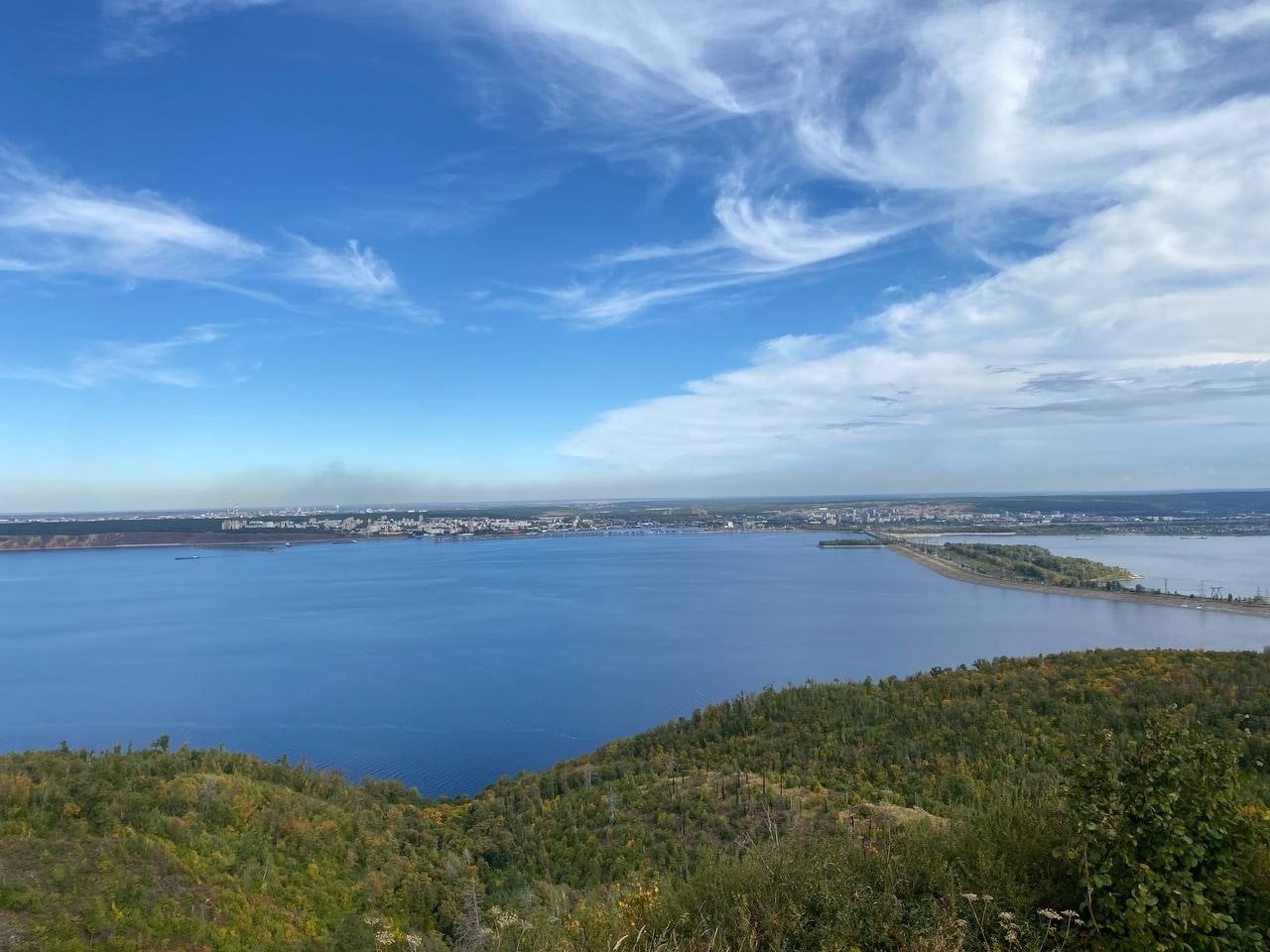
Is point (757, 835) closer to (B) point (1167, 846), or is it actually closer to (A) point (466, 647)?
(B) point (1167, 846)

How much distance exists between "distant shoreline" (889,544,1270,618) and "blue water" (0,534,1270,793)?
129 centimetres

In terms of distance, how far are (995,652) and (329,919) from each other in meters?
28.0

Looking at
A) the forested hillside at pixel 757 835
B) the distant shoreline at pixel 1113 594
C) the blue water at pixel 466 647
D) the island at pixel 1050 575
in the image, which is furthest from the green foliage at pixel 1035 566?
the forested hillside at pixel 757 835

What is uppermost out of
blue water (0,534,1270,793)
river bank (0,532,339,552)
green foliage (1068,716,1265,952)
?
green foliage (1068,716,1265,952)

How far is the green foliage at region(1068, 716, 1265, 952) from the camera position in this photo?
78.6 inches

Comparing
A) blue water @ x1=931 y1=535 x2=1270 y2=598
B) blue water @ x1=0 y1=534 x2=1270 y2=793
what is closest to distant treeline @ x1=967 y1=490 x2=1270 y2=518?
blue water @ x1=931 y1=535 x2=1270 y2=598

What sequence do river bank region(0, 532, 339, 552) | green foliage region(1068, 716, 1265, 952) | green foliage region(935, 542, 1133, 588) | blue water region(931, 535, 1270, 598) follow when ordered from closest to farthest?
green foliage region(1068, 716, 1265, 952), blue water region(931, 535, 1270, 598), green foliage region(935, 542, 1133, 588), river bank region(0, 532, 339, 552)

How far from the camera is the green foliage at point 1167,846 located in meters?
2.00

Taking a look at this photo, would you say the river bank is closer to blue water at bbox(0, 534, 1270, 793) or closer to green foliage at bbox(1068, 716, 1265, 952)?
blue water at bbox(0, 534, 1270, 793)

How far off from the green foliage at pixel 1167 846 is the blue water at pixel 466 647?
16.9m

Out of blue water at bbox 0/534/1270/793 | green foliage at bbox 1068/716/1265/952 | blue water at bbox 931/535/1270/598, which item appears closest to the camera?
green foliage at bbox 1068/716/1265/952

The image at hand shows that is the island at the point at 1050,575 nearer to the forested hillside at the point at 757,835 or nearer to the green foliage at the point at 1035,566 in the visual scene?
the green foliage at the point at 1035,566

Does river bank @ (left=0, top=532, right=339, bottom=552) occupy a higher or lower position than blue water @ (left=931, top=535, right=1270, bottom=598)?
higher

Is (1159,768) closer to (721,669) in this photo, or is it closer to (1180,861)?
(1180,861)
